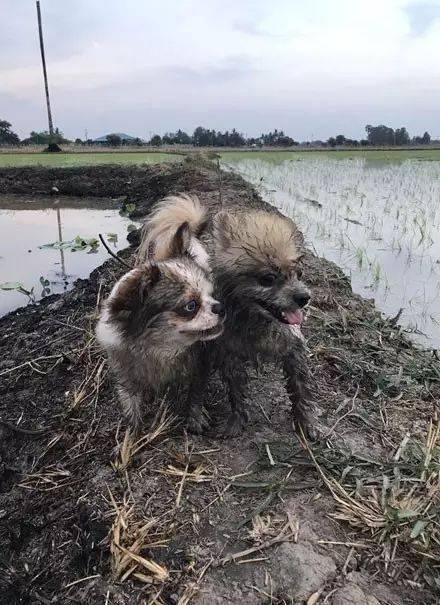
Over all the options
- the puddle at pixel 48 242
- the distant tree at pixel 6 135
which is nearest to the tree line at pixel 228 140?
the distant tree at pixel 6 135

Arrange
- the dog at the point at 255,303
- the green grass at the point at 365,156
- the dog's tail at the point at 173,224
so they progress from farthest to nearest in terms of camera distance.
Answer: the green grass at the point at 365,156
the dog's tail at the point at 173,224
the dog at the point at 255,303

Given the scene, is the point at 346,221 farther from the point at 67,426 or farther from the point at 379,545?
the point at 379,545

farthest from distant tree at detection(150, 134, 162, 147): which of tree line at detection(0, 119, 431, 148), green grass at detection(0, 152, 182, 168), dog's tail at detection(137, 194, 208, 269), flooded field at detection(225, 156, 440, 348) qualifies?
dog's tail at detection(137, 194, 208, 269)

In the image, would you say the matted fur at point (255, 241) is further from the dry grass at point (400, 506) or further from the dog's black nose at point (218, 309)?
the dry grass at point (400, 506)

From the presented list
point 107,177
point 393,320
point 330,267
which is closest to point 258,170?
point 107,177

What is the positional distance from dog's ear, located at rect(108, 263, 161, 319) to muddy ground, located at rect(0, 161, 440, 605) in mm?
803

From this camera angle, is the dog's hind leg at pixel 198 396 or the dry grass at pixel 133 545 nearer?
the dry grass at pixel 133 545

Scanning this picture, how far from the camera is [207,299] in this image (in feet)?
10.2

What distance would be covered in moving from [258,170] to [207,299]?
2063cm

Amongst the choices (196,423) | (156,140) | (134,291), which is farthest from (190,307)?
(156,140)

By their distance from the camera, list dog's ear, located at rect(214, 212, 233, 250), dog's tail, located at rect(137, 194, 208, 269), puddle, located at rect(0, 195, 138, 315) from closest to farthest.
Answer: dog's ear, located at rect(214, 212, 233, 250), dog's tail, located at rect(137, 194, 208, 269), puddle, located at rect(0, 195, 138, 315)

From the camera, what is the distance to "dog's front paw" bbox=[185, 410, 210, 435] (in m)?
3.47

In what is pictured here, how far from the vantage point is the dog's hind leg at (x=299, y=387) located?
132 inches

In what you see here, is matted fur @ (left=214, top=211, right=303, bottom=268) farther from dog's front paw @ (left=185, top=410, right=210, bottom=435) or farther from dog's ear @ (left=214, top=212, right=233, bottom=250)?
dog's front paw @ (left=185, top=410, right=210, bottom=435)
